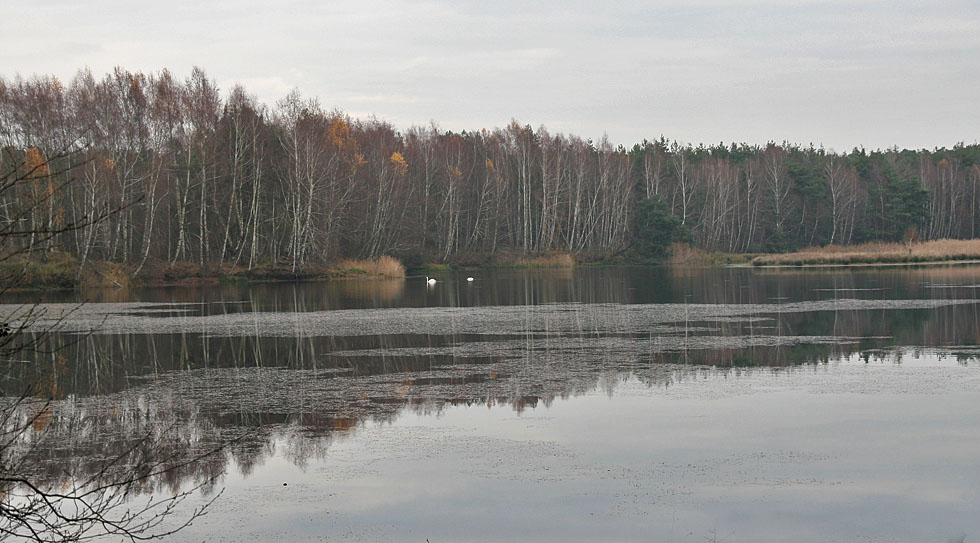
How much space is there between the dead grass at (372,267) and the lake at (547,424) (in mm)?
31249

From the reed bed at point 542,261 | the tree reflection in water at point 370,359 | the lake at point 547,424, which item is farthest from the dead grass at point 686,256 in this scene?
the lake at point 547,424

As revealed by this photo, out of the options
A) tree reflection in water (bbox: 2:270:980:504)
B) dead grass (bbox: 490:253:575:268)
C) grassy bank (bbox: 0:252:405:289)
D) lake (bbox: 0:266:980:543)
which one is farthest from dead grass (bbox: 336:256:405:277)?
lake (bbox: 0:266:980:543)

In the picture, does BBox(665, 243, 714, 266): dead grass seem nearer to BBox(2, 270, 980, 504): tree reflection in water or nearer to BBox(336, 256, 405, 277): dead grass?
BBox(336, 256, 405, 277): dead grass

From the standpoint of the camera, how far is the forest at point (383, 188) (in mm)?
49281

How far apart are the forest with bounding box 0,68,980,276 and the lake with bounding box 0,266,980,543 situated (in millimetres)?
4057

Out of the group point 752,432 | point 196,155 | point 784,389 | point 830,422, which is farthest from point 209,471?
point 196,155

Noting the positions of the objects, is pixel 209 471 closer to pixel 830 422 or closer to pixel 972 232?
pixel 830 422

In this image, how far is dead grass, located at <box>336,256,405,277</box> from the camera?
55.0 m

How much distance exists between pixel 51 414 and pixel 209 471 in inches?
149

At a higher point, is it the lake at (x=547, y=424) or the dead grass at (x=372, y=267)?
the dead grass at (x=372, y=267)

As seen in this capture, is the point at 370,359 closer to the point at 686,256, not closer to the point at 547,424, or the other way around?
the point at 547,424

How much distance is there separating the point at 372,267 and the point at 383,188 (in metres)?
9.38

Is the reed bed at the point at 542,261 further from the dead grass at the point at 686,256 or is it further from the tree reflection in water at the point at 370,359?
the tree reflection in water at the point at 370,359

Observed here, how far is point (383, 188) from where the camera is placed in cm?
6341
